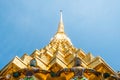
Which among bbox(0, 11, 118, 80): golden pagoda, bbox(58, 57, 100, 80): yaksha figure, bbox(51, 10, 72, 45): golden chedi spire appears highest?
bbox(51, 10, 72, 45): golden chedi spire

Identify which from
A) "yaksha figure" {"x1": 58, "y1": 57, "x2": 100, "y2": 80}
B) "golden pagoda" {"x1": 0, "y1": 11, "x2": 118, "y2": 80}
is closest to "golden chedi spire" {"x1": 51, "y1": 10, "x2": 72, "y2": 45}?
"golden pagoda" {"x1": 0, "y1": 11, "x2": 118, "y2": 80}

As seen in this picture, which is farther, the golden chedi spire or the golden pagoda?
the golden chedi spire

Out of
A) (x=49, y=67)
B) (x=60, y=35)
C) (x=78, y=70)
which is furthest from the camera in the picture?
(x=60, y=35)

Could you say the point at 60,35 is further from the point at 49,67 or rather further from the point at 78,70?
the point at 78,70

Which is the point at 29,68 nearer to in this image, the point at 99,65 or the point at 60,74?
the point at 60,74

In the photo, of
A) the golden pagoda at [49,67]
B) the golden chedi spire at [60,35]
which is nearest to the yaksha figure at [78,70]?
the golden pagoda at [49,67]

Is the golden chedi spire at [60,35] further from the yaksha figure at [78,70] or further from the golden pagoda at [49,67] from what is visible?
the yaksha figure at [78,70]

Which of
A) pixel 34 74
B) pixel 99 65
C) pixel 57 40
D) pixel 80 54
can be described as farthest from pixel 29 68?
pixel 57 40

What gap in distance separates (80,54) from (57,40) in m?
6.65

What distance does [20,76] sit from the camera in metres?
19.6

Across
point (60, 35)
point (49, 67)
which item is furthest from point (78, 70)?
point (60, 35)

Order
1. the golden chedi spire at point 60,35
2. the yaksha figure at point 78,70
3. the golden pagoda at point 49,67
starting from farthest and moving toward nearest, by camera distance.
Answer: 1. the golden chedi spire at point 60,35
2. the golden pagoda at point 49,67
3. the yaksha figure at point 78,70

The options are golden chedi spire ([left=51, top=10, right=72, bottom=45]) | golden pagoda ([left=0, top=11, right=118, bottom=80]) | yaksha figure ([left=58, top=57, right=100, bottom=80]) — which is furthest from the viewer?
golden chedi spire ([left=51, top=10, right=72, bottom=45])

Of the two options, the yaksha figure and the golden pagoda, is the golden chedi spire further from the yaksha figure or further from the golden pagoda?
the yaksha figure
